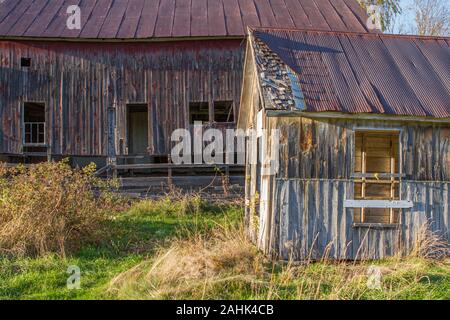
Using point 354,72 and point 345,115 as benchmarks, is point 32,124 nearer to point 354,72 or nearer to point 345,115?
point 354,72

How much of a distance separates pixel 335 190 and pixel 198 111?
10660 mm

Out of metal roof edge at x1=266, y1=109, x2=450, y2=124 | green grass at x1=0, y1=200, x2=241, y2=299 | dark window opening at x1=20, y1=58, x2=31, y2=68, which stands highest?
dark window opening at x1=20, y1=58, x2=31, y2=68

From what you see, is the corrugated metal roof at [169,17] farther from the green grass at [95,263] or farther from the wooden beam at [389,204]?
the wooden beam at [389,204]

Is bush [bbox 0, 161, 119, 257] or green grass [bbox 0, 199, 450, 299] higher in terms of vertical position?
bush [bbox 0, 161, 119, 257]

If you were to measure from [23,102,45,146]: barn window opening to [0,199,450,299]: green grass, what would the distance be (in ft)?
33.5

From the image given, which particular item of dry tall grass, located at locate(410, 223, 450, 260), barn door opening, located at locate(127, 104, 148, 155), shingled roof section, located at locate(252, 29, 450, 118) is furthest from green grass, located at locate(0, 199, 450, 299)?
barn door opening, located at locate(127, 104, 148, 155)

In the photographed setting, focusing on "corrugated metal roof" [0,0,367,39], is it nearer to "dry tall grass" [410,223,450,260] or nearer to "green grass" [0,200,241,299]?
"green grass" [0,200,241,299]

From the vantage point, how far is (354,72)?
9.50 meters

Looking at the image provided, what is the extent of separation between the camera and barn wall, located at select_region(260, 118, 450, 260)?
8.58 metres

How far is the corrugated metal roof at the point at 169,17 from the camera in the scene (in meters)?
16.6

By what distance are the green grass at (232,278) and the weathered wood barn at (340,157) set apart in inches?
22.3

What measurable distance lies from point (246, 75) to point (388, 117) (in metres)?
4.31
